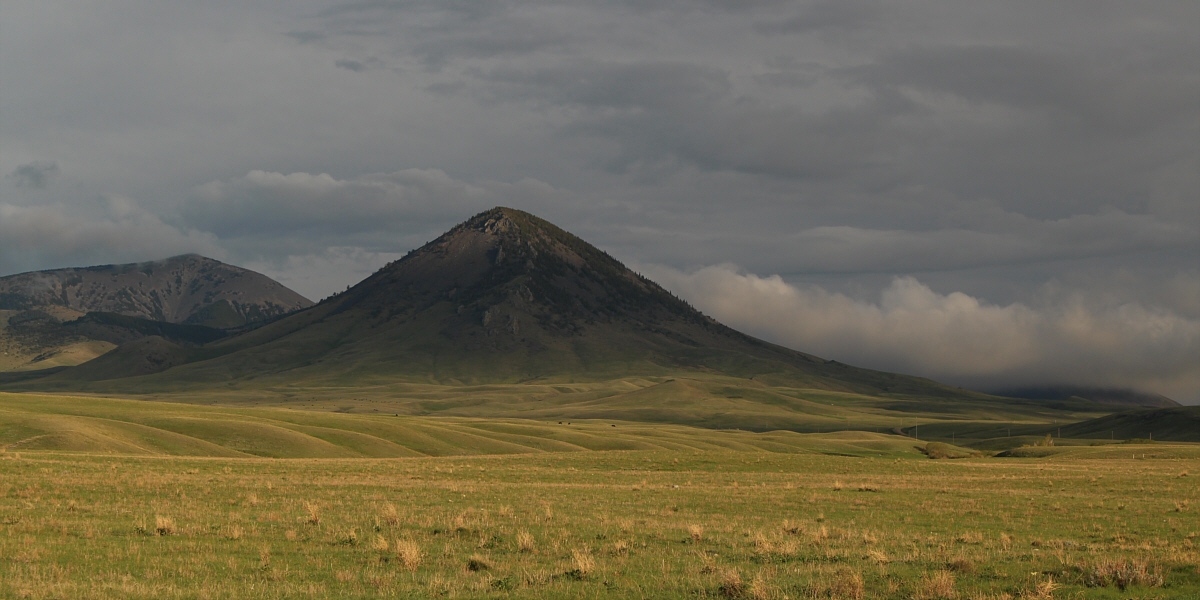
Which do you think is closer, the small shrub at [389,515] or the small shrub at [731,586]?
the small shrub at [731,586]

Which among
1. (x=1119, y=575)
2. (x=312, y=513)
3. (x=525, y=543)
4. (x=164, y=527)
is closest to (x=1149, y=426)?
(x=1119, y=575)

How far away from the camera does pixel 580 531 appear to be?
24.3 meters

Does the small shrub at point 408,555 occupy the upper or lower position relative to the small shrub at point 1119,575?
lower

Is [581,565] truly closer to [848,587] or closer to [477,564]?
[477,564]

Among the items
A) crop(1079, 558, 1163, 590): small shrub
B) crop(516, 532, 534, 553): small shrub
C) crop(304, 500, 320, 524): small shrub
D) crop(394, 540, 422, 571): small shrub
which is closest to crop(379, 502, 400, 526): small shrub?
crop(304, 500, 320, 524): small shrub

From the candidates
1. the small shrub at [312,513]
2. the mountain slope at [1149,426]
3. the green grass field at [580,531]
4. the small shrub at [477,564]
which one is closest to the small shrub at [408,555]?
the green grass field at [580,531]

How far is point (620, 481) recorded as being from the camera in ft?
149

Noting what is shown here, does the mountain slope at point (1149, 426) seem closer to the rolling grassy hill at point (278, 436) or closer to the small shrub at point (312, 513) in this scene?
the rolling grassy hill at point (278, 436)

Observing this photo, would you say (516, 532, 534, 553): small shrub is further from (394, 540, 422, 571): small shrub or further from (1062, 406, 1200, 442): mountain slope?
(1062, 406, 1200, 442): mountain slope

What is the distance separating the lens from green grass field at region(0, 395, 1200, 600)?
16.5 m

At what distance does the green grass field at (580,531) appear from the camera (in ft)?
→ 54.2

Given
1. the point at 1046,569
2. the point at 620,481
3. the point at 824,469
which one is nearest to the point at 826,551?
the point at 1046,569

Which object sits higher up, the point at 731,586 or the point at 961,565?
the point at 961,565

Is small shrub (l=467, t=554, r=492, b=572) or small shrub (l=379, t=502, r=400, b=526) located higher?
small shrub (l=467, t=554, r=492, b=572)
